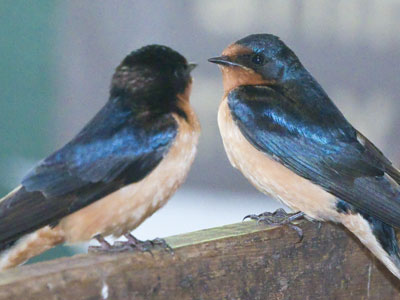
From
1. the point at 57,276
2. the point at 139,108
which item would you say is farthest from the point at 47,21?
the point at 57,276

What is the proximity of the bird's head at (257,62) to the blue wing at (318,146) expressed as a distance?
0.07m

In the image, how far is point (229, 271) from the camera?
1.63 meters

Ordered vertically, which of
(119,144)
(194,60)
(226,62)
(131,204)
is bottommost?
(131,204)

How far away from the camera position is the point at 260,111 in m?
1.94

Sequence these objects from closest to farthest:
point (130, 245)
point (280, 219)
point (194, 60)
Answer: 1. point (130, 245)
2. point (280, 219)
3. point (194, 60)

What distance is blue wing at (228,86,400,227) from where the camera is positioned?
6.10 feet

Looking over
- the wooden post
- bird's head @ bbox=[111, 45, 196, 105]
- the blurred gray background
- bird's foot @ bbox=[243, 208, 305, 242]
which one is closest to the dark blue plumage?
bird's head @ bbox=[111, 45, 196, 105]

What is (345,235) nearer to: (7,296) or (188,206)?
(7,296)

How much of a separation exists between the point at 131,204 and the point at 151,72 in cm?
24

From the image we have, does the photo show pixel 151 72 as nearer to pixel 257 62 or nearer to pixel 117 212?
pixel 117 212

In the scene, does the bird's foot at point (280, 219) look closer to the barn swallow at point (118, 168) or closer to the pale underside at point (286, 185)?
the pale underside at point (286, 185)

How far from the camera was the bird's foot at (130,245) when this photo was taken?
154 cm

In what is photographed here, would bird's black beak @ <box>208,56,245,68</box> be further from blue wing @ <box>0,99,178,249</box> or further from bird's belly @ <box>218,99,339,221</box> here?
blue wing @ <box>0,99,178,249</box>

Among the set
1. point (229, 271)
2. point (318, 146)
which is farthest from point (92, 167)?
point (318, 146)
